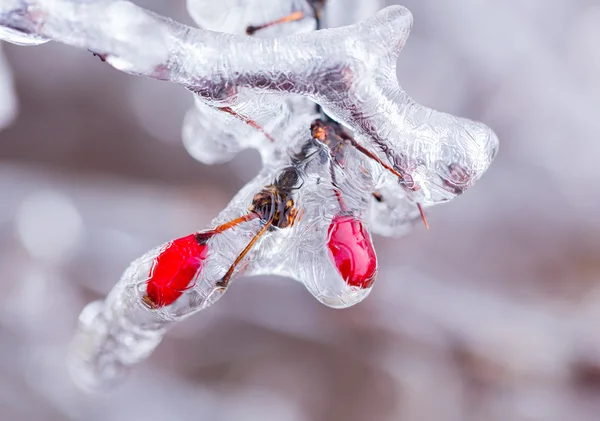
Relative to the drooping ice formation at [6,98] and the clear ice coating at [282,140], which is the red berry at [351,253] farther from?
the drooping ice formation at [6,98]

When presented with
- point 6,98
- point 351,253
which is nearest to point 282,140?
point 351,253

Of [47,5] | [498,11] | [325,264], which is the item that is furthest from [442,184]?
[498,11]

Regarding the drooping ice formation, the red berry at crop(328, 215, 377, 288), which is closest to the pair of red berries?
the red berry at crop(328, 215, 377, 288)

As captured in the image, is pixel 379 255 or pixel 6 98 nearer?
pixel 6 98

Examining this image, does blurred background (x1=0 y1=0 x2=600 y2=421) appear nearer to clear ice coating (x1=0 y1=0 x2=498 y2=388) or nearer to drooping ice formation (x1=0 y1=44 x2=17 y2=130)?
drooping ice formation (x1=0 y1=44 x2=17 y2=130)

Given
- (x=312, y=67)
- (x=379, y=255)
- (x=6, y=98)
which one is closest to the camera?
(x=312, y=67)

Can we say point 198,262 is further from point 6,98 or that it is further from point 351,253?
point 6,98

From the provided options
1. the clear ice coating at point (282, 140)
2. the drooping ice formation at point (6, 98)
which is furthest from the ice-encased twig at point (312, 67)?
the drooping ice formation at point (6, 98)
